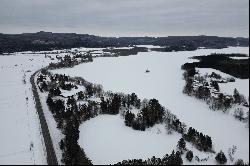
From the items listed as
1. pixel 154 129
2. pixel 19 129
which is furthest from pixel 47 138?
pixel 154 129

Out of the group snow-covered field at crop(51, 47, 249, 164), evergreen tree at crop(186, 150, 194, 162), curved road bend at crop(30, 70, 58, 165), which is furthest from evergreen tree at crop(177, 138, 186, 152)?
curved road bend at crop(30, 70, 58, 165)

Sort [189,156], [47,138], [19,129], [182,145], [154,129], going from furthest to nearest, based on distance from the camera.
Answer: [154,129] < [19,129] < [47,138] < [182,145] < [189,156]

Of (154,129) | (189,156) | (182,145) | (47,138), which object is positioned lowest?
(154,129)

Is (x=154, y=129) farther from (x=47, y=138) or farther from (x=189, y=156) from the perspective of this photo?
(x=47, y=138)

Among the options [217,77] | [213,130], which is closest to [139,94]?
[217,77]

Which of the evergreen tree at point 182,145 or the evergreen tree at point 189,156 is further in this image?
the evergreen tree at point 182,145

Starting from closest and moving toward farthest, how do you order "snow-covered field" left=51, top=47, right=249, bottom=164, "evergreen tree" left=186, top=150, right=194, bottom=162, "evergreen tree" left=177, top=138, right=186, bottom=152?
1. "snow-covered field" left=51, top=47, right=249, bottom=164
2. "evergreen tree" left=186, top=150, right=194, bottom=162
3. "evergreen tree" left=177, top=138, right=186, bottom=152

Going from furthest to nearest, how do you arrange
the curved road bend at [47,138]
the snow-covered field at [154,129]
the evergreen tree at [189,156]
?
the curved road bend at [47,138], the evergreen tree at [189,156], the snow-covered field at [154,129]

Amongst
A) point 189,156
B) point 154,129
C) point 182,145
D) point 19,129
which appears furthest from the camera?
point 154,129

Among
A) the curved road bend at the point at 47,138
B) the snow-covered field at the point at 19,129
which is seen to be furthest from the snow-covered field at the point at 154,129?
the snow-covered field at the point at 19,129

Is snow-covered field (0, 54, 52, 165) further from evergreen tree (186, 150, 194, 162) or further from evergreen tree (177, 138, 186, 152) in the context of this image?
evergreen tree (177, 138, 186, 152)

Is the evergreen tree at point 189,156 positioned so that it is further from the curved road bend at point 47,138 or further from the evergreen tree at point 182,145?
the curved road bend at point 47,138
